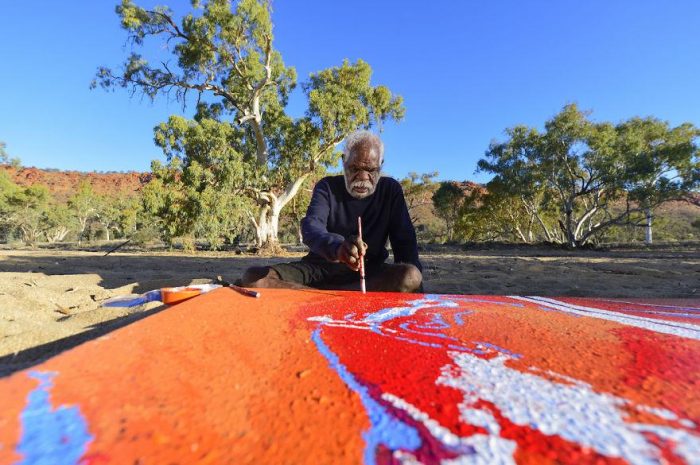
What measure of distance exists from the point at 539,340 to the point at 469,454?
2.01 feet

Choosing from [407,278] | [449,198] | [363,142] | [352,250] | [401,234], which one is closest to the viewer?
[352,250]

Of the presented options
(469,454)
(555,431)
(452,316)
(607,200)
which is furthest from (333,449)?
(607,200)

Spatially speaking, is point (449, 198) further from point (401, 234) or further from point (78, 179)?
point (78, 179)

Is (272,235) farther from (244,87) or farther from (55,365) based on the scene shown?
(55,365)

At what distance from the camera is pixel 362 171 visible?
2.30 meters

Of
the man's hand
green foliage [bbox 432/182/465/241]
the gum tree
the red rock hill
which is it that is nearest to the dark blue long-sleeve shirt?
the man's hand

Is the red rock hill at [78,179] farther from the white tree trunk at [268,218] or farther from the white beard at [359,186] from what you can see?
the white beard at [359,186]

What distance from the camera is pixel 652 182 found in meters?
13.5

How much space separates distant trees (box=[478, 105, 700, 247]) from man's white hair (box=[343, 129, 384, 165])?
14598 mm

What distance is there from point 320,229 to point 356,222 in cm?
37

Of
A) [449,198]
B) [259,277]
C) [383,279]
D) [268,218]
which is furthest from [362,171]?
[449,198]

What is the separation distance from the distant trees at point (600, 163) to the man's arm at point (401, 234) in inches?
567

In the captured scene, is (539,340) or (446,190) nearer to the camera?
(539,340)

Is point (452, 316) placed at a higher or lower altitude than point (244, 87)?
lower
